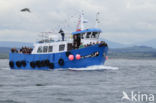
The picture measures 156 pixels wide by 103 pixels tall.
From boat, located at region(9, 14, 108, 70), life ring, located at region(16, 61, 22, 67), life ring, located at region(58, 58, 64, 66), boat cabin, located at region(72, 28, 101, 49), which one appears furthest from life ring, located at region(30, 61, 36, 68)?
boat cabin, located at region(72, 28, 101, 49)

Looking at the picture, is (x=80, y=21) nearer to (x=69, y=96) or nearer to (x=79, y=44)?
(x=79, y=44)

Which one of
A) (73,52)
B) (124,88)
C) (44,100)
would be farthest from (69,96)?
(73,52)

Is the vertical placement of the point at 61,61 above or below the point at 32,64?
above

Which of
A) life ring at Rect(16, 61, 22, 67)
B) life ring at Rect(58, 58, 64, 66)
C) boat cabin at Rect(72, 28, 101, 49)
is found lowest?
life ring at Rect(16, 61, 22, 67)

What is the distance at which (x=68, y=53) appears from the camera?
5119 cm

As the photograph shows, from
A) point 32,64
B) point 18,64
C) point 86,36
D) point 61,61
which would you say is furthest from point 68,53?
point 18,64

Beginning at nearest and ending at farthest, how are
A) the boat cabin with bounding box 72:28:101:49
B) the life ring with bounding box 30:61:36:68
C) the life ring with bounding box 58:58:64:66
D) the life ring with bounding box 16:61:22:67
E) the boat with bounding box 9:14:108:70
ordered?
the boat with bounding box 9:14:108:70 → the life ring with bounding box 58:58:64:66 → the boat cabin with bounding box 72:28:101:49 → the life ring with bounding box 30:61:36:68 → the life ring with bounding box 16:61:22:67

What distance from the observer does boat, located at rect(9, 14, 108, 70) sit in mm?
50625

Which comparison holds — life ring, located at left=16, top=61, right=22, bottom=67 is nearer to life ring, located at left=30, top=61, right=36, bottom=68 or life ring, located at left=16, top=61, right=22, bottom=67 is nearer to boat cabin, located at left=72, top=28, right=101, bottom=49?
life ring, located at left=30, top=61, right=36, bottom=68

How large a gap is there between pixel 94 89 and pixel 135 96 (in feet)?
15.8

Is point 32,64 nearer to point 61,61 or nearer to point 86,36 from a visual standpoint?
point 61,61

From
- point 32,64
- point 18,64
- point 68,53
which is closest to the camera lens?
point 68,53

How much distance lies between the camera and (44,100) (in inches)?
958

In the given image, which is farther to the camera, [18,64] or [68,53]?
[18,64]
